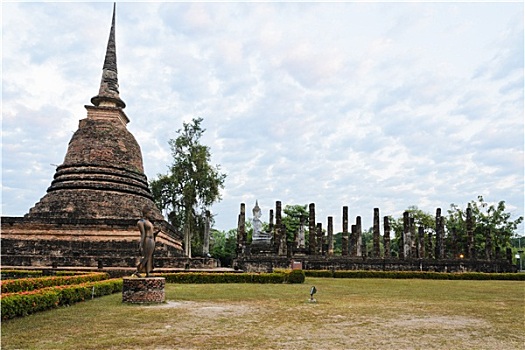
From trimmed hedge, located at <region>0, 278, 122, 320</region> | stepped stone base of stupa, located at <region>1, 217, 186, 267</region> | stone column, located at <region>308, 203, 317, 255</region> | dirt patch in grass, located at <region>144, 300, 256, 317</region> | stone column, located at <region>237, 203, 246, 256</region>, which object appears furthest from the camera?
stone column, located at <region>308, 203, 317, 255</region>

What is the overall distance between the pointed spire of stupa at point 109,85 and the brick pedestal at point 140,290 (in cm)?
2005

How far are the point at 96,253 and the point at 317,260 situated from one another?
12.4 metres

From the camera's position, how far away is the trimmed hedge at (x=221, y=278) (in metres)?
16.2

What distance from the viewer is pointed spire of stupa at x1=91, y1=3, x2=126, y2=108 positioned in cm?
2721

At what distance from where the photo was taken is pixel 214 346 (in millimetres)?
5336

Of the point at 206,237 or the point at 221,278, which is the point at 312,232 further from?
the point at 221,278

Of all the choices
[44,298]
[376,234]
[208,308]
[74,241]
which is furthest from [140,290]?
[376,234]

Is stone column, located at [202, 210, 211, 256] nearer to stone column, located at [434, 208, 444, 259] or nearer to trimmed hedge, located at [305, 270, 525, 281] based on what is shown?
trimmed hedge, located at [305, 270, 525, 281]

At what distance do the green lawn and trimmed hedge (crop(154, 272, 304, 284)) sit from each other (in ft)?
20.0

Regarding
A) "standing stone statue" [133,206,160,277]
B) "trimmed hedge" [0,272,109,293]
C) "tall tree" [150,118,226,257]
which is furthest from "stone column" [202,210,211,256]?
"standing stone statue" [133,206,160,277]

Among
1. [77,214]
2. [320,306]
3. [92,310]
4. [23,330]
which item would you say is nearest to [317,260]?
[77,214]

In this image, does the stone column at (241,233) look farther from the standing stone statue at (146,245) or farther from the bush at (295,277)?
the standing stone statue at (146,245)

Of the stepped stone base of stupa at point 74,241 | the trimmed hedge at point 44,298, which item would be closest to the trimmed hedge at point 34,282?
the trimmed hedge at point 44,298

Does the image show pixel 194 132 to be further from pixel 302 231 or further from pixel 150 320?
pixel 150 320
